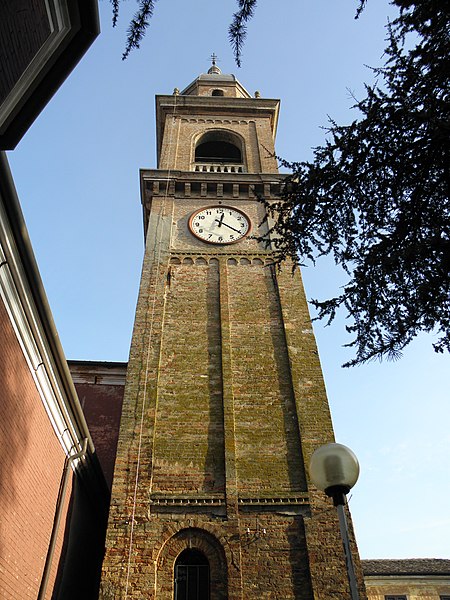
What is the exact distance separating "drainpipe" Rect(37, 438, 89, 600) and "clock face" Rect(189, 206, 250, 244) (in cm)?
816

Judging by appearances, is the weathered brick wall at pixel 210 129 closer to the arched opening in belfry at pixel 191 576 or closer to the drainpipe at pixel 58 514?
the drainpipe at pixel 58 514

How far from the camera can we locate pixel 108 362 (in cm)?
1591

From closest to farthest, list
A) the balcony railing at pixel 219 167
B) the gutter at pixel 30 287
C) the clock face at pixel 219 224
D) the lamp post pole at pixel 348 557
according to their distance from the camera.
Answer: the lamp post pole at pixel 348 557, the gutter at pixel 30 287, the clock face at pixel 219 224, the balcony railing at pixel 219 167

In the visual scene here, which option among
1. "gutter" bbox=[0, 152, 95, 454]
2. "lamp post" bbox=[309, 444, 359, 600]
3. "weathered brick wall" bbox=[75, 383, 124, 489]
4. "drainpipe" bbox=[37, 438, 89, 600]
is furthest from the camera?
"weathered brick wall" bbox=[75, 383, 124, 489]

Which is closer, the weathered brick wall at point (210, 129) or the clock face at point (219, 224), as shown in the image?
the clock face at point (219, 224)

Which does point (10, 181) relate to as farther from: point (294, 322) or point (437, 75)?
point (294, 322)

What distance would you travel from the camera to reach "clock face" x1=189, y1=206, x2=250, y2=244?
16.4m

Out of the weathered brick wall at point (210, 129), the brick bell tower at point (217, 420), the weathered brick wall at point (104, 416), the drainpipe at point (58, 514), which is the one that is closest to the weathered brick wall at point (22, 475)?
the drainpipe at point (58, 514)

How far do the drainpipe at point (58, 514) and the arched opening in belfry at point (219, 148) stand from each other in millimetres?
14123

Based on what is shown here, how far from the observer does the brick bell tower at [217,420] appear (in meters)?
9.45

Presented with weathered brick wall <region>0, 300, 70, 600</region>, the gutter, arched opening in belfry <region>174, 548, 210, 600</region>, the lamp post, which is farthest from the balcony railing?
the lamp post

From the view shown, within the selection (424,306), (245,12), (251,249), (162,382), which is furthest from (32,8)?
(251,249)

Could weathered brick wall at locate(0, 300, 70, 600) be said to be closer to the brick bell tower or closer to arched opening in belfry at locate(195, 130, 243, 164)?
the brick bell tower

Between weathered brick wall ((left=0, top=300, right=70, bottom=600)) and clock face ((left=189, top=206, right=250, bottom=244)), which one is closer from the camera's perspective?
weathered brick wall ((left=0, top=300, right=70, bottom=600))
